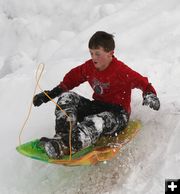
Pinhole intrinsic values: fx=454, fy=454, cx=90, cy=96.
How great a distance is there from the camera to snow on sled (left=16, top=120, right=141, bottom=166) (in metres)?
2.84

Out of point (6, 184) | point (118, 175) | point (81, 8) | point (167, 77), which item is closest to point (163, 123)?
point (118, 175)

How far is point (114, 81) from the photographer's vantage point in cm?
327

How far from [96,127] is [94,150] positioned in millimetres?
163

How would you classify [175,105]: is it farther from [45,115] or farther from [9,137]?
[9,137]

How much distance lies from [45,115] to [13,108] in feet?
1.09

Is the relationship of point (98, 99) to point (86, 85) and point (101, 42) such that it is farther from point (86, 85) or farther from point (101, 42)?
point (86, 85)

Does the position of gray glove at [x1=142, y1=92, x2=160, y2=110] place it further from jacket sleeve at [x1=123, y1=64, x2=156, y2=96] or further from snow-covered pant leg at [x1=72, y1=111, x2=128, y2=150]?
snow-covered pant leg at [x1=72, y1=111, x2=128, y2=150]

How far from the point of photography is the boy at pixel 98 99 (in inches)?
119

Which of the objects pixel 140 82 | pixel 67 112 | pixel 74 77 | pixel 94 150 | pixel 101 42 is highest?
pixel 101 42

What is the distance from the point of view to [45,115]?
3969mm

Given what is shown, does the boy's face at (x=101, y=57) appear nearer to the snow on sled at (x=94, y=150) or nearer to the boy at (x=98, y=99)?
the boy at (x=98, y=99)

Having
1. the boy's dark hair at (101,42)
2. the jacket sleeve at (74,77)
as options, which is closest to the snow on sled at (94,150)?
the jacket sleeve at (74,77)

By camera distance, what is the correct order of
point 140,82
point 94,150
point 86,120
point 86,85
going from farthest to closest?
point 86,85 → point 140,82 → point 86,120 → point 94,150

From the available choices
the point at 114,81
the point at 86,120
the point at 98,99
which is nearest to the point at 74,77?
the point at 98,99
